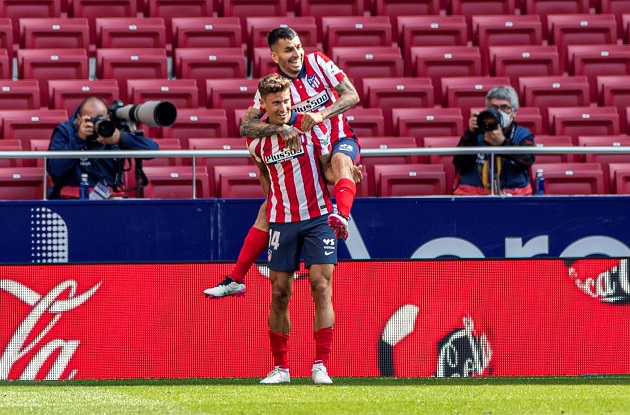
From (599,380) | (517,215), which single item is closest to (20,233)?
(517,215)

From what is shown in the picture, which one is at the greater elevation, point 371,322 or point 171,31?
point 171,31

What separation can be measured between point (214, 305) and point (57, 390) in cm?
150

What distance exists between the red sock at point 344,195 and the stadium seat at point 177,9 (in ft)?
20.4

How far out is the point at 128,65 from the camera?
12469mm


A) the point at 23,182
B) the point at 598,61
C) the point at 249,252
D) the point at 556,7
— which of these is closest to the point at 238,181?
the point at 23,182

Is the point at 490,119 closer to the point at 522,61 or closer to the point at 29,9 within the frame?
the point at 522,61

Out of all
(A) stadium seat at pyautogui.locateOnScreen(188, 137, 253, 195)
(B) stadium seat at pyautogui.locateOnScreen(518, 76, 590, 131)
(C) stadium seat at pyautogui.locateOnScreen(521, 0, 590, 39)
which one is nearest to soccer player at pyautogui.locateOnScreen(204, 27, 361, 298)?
(A) stadium seat at pyautogui.locateOnScreen(188, 137, 253, 195)

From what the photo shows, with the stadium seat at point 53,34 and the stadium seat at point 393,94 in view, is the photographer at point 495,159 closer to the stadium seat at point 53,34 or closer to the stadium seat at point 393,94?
the stadium seat at point 393,94

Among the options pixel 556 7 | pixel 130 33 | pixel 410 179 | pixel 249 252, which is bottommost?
pixel 249 252

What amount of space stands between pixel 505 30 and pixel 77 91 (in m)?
4.47

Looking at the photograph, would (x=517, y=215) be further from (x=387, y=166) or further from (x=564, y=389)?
(x=564, y=389)

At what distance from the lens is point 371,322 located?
27.6 ft

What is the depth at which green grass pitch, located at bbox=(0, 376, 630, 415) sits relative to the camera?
5859 millimetres

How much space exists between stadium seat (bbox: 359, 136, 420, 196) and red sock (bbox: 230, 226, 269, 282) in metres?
2.19
